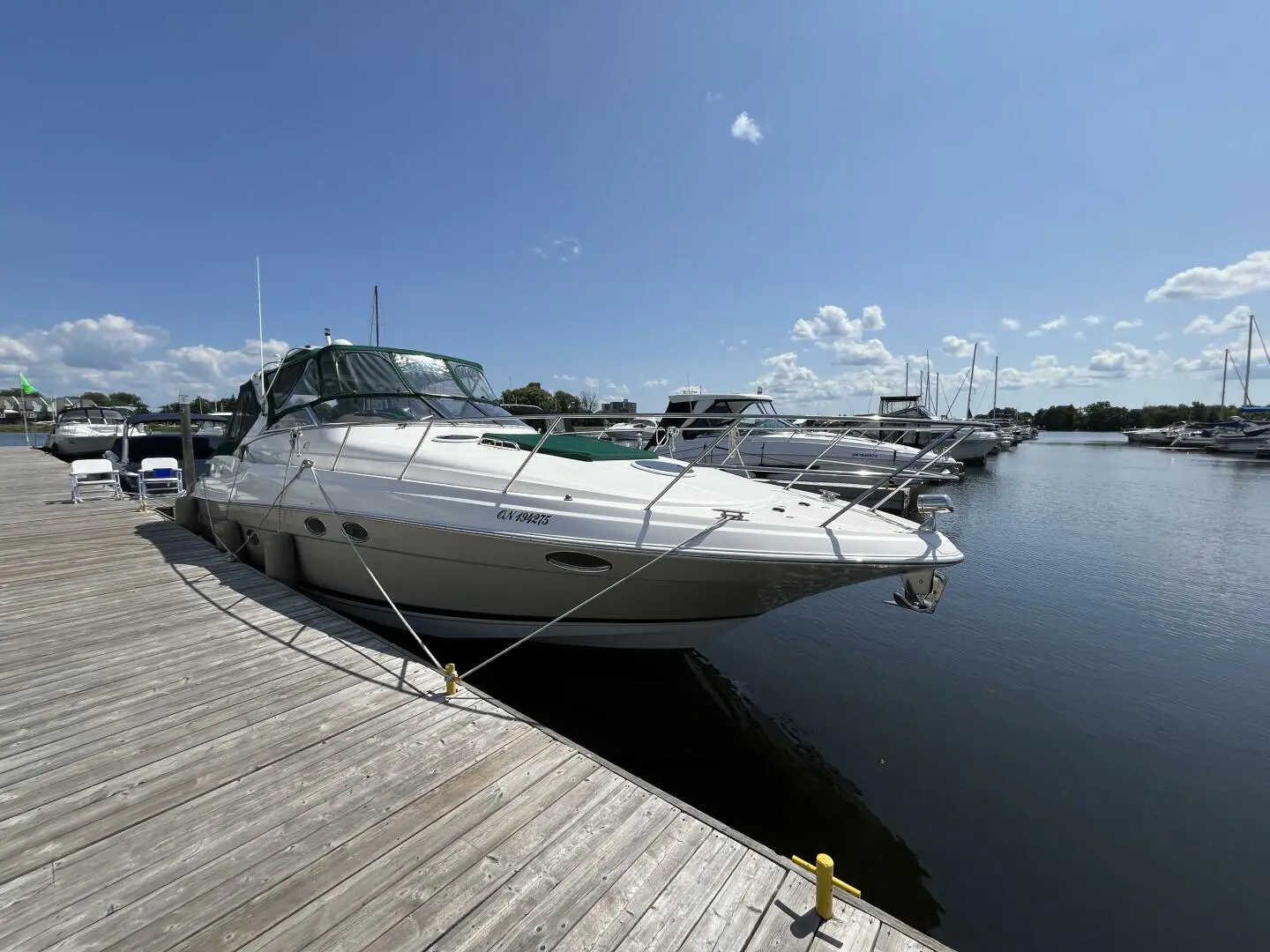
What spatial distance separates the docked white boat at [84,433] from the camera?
21984 mm

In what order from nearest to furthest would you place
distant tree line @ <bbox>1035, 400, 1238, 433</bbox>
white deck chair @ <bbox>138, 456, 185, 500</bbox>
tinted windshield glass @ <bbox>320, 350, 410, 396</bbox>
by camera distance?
tinted windshield glass @ <bbox>320, 350, 410, 396</bbox>, white deck chair @ <bbox>138, 456, 185, 500</bbox>, distant tree line @ <bbox>1035, 400, 1238, 433</bbox>

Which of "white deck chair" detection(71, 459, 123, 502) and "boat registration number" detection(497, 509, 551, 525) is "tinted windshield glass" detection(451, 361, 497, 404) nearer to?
"boat registration number" detection(497, 509, 551, 525)

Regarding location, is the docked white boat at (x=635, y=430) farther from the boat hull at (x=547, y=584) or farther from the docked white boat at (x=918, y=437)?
the docked white boat at (x=918, y=437)

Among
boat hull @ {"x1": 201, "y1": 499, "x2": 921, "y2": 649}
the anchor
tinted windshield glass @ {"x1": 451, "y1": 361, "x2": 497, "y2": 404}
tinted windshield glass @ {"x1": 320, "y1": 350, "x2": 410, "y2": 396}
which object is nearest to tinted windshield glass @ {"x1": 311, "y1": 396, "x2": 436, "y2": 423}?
tinted windshield glass @ {"x1": 320, "y1": 350, "x2": 410, "y2": 396}

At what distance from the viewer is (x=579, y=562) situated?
13.8 ft

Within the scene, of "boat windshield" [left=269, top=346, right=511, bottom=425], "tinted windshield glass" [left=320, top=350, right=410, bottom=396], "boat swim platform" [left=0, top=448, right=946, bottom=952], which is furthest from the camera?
"tinted windshield glass" [left=320, top=350, right=410, bottom=396]

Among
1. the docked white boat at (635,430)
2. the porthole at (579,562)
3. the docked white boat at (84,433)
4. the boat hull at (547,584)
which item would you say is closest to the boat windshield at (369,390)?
the boat hull at (547,584)

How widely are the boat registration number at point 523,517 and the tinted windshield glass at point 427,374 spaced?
2874mm

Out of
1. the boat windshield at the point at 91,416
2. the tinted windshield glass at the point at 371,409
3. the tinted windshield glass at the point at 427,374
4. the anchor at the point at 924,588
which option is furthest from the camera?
the boat windshield at the point at 91,416

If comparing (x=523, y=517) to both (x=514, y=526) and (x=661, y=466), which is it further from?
(x=661, y=466)

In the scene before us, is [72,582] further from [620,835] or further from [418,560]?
[620,835]

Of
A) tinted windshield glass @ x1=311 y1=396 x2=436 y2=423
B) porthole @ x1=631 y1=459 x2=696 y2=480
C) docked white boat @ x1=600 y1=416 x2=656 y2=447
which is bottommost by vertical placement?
porthole @ x1=631 y1=459 x2=696 y2=480

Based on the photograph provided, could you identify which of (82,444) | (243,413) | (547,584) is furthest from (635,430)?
(82,444)

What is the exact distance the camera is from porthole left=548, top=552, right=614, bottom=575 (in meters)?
4.14
